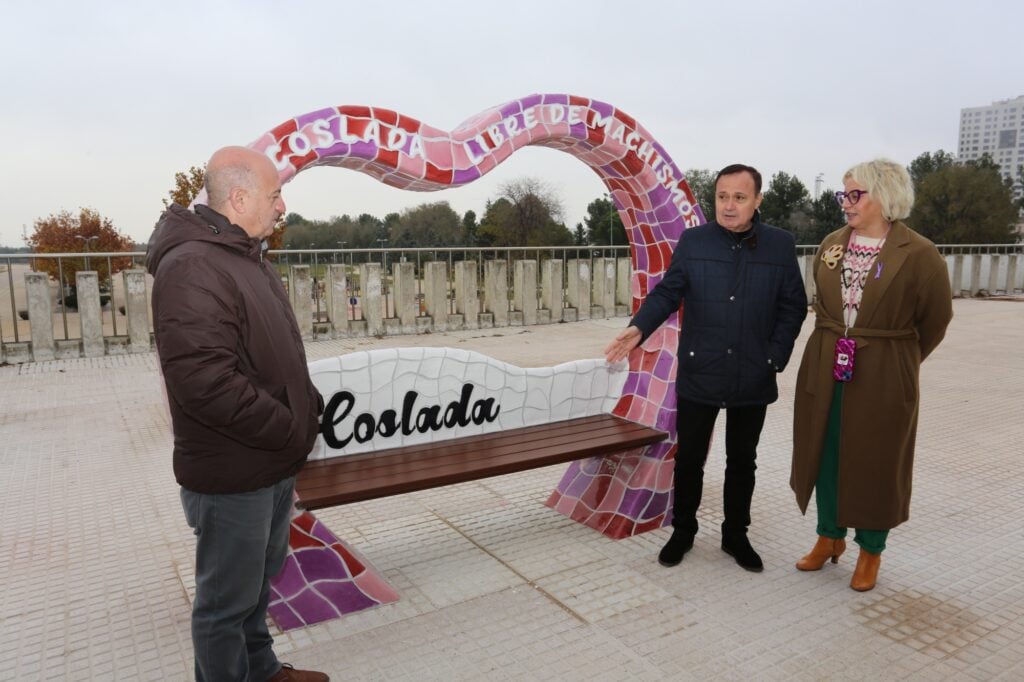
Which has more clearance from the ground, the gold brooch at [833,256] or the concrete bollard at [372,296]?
the gold brooch at [833,256]

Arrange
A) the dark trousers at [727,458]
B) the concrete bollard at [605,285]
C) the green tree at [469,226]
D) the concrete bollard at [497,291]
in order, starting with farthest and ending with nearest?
the green tree at [469,226] < the concrete bollard at [605,285] < the concrete bollard at [497,291] < the dark trousers at [727,458]

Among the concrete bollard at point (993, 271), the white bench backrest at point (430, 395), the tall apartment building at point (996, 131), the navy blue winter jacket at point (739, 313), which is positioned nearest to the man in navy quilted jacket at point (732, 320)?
the navy blue winter jacket at point (739, 313)

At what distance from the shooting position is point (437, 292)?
1218 cm

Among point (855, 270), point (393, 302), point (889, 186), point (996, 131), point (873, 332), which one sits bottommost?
point (393, 302)

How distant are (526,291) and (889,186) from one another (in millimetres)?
9877

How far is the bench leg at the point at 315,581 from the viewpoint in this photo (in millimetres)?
3109

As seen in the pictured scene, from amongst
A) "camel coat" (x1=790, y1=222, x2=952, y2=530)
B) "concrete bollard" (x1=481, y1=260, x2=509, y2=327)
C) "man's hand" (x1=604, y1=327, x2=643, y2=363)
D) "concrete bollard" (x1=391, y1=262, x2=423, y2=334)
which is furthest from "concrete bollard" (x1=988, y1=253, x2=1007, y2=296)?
"man's hand" (x1=604, y1=327, x2=643, y2=363)

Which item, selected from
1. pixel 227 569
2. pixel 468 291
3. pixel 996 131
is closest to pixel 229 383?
pixel 227 569

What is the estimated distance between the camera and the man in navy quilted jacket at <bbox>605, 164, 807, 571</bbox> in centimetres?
340

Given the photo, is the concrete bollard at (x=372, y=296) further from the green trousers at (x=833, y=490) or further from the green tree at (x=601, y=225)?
the green tree at (x=601, y=225)

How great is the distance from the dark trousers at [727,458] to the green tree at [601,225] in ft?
93.9

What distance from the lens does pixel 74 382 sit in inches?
319

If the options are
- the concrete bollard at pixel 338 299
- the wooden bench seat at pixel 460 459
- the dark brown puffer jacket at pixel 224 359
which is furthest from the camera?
the concrete bollard at pixel 338 299

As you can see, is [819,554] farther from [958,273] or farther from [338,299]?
[958,273]
